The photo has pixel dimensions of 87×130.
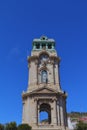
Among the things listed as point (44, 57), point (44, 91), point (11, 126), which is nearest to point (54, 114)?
point (44, 91)

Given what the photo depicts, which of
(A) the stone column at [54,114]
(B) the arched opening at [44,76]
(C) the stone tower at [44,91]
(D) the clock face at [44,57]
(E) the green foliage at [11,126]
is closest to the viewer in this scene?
(E) the green foliage at [11,126]

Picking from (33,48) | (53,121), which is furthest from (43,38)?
(53,121)

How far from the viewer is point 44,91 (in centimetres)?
6519

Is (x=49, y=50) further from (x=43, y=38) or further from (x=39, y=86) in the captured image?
(x=39, y=86)

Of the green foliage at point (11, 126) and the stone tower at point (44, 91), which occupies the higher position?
the stone tower at point (44, 91)

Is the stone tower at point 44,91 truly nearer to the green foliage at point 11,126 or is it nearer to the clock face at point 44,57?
the clock face at point 44,57

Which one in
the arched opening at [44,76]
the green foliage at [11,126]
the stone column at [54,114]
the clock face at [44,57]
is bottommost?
the green foliage at [11,126]

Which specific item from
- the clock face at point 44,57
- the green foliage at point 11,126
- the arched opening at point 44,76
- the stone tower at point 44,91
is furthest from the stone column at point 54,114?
the clock face at point 44,57

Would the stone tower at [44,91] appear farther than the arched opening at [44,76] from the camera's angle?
No

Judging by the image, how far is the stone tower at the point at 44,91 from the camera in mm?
62719

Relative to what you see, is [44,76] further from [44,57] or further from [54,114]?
[54,114]

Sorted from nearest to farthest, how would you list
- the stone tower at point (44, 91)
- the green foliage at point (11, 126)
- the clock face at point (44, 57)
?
the green foliage at point (11, 126) → the stone tower at point (44, 91) → the clock face at point (44, 57)

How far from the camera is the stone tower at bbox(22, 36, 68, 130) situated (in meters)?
62.7

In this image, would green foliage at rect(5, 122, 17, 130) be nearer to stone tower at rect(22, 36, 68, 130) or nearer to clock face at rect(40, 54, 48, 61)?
stone tower at rect(22, 36, 68, 130)
